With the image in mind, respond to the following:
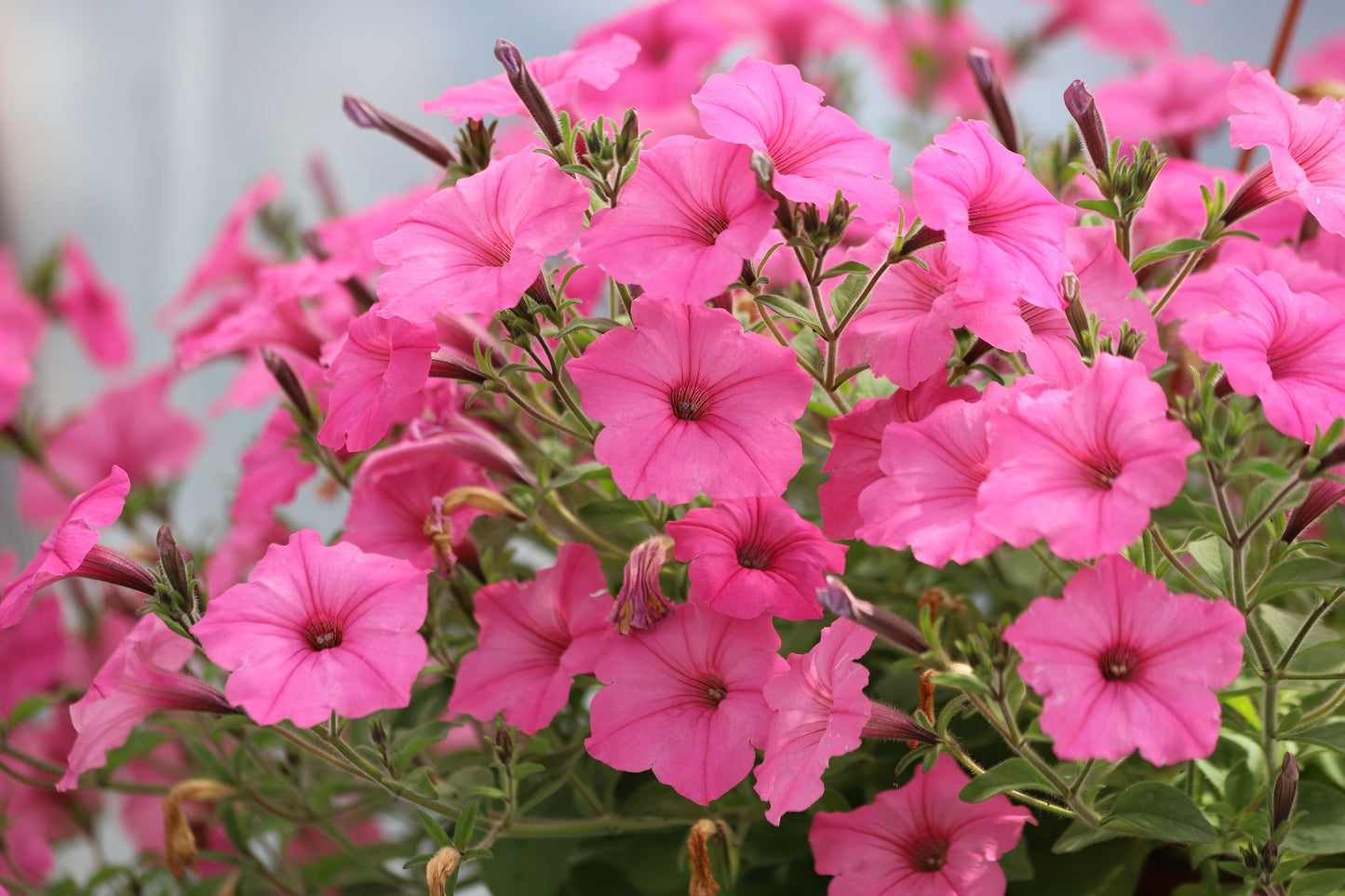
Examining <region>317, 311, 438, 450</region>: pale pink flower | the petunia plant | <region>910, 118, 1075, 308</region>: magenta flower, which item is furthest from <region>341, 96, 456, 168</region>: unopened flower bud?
<region>910, 118, 1075, 308</region>: magenta flower

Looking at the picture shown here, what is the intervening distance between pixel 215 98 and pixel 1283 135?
1.51 m

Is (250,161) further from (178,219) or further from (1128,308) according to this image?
(1128,308)

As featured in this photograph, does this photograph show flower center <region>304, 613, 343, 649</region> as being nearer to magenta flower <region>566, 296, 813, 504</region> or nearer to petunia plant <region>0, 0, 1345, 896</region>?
petunia plant <region>0, 0, 1345, 896</region>

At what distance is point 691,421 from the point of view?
41 cm

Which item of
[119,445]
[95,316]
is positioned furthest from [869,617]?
[95,316]

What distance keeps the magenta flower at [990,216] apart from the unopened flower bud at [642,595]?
0.14m

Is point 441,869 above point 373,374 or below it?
below

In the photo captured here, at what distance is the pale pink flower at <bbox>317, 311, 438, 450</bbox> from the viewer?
0.41 m

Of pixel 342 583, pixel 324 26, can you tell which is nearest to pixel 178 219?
pixel 324 26

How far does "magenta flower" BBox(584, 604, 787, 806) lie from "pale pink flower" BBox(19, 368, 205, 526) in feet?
1.84

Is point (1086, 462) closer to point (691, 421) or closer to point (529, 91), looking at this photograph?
point (691, 421)

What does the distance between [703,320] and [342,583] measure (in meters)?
0.16

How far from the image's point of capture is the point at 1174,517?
404 mm

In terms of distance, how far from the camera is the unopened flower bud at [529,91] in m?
0.43
